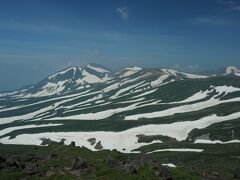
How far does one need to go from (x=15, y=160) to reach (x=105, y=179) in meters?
13.4

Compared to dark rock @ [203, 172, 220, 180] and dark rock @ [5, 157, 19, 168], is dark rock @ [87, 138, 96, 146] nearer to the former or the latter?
dark rock @ [5, 157, 19, 168]

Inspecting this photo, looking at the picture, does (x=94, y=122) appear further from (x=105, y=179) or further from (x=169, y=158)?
(x=105, y=179)

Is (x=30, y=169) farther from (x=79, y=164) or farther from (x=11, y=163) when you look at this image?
(x=79, y=164)

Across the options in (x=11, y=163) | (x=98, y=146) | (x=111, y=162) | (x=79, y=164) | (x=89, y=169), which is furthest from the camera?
(x=98, y=146)

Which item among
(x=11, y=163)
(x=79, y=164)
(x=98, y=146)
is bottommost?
(x=79, y=164)

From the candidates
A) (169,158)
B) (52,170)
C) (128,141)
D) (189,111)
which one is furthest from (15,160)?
(189,111)

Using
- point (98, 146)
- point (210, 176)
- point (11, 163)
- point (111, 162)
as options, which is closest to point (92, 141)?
point (98, 146)

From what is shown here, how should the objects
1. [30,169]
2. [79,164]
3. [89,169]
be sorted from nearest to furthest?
1. [89,169]
2. [30,169]
3. [79,164]

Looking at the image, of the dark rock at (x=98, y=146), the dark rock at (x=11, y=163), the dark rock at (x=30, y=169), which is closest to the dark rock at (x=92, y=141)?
the dark rock at (x=98, y=146)

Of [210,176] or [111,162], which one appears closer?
[210,176]

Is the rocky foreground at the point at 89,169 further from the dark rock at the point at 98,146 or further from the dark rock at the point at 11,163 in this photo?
the dark rock at the point at 98,146

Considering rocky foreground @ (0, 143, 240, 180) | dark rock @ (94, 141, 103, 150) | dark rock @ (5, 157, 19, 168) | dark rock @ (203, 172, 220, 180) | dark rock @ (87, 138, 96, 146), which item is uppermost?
dark rock @ (87, 138, 96, 146)

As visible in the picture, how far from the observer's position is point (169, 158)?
90.7 metres

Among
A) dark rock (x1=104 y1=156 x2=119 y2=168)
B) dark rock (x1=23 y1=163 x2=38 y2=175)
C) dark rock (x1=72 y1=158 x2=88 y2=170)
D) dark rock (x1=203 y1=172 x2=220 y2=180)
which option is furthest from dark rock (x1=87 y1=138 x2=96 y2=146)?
dark rock (x1=203 y1=172 x2=220 y2=180)
